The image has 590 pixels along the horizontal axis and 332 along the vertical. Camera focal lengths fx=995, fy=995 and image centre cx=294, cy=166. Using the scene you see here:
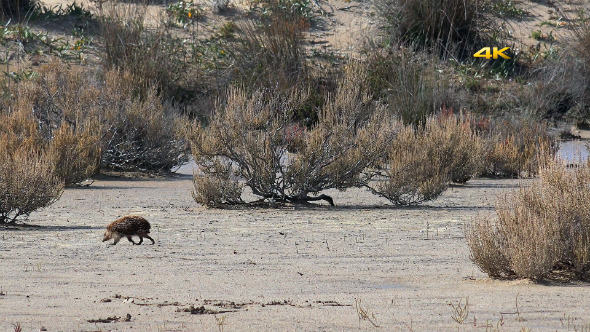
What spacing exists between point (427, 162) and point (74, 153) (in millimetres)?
6334

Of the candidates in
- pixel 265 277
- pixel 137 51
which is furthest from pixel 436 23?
pixel 265 277

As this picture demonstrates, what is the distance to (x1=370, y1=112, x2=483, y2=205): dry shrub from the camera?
1484 cm

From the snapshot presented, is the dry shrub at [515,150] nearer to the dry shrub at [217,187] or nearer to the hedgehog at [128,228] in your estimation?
the dry shrub at [217,187]

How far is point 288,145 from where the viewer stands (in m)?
14.5

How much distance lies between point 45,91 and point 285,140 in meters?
8.82

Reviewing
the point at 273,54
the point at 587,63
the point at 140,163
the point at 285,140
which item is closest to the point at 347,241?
the point at 285,140

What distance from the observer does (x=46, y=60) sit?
103 feet

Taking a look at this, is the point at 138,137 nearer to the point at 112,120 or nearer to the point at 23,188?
the point at 112,120

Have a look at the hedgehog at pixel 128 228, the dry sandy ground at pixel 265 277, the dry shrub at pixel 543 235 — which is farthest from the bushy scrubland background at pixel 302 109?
the hedgehog at pixel 128 228

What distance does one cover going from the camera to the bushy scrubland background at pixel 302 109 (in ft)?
38.1

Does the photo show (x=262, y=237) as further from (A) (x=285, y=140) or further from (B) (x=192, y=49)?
(B) (x=192, y=49)

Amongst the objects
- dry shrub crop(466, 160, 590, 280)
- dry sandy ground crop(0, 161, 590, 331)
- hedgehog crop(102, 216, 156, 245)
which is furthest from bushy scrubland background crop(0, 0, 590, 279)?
hedgehog crop(102, 216, 156, 245)

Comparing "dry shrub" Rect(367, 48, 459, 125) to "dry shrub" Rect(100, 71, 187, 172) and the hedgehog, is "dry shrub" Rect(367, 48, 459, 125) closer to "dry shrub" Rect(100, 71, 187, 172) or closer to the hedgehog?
"dry shrub" Rect(100, 71, 187, 172)

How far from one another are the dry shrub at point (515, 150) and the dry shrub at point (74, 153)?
8.27 metres
